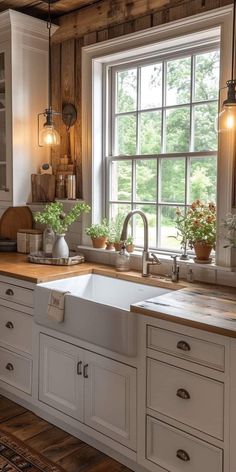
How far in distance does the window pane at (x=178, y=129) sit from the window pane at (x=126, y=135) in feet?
0.99

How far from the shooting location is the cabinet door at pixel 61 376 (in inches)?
97.1

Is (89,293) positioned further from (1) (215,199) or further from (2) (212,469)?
(2) (212,469)

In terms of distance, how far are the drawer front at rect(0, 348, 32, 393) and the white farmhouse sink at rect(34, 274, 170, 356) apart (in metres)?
0.36

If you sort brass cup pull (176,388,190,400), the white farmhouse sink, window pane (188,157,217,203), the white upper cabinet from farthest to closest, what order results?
the white upper cabinet, window pane (188,157,217,203), the white farmhouse sink, brass cup pull (176,388,190,400)

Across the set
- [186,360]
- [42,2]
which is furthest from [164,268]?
[42,2]

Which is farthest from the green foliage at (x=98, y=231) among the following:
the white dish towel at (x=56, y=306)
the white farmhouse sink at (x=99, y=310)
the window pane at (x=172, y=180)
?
the white dish towel at (x=56, y=306)

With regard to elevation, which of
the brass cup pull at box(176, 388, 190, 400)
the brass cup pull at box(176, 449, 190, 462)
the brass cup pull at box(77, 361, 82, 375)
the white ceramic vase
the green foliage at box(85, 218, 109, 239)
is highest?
the green foliage at box(85, 218, 109, 239)

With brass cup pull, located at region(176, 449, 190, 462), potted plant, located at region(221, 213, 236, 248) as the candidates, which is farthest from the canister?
brass cup pull, located at region(176, 449, 190, 462)

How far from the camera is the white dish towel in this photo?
2471 millimetres

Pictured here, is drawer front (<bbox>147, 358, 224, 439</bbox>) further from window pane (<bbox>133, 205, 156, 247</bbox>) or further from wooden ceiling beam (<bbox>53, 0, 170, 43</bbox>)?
wooden ceiling beam (<bbox>53, 0, 170, 43</bbox>)

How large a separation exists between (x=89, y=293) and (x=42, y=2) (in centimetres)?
203

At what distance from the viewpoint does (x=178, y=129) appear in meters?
2.94

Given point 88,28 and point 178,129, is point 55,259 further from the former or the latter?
point 88,28

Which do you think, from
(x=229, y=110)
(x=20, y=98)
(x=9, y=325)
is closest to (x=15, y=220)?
(x=20, y=98)
